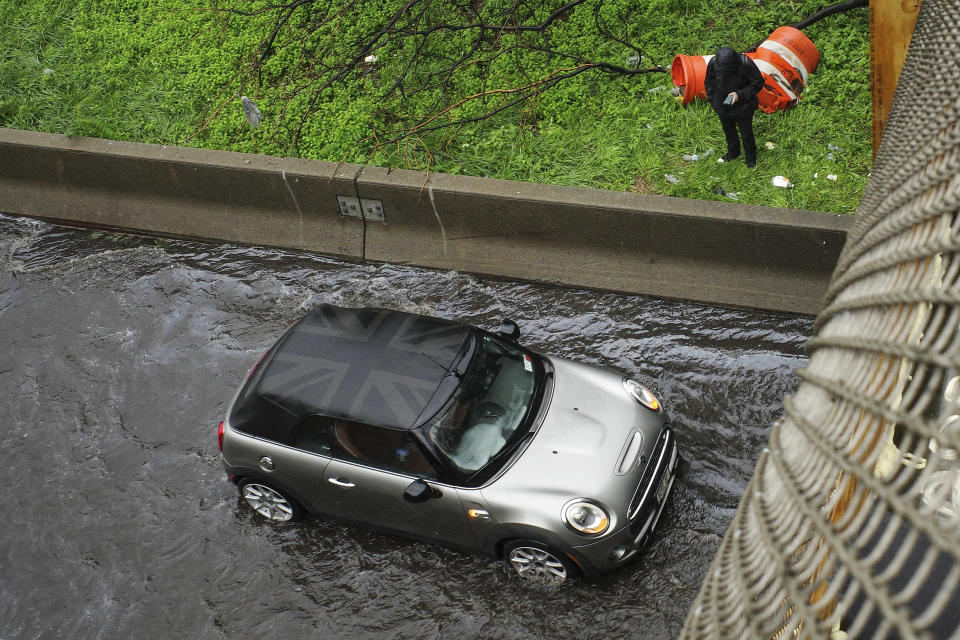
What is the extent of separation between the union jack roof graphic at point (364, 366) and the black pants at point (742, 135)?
357 centimetres

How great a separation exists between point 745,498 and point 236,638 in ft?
14.3

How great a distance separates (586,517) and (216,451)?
3561mm

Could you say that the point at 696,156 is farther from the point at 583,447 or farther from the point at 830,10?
the point at 583,447

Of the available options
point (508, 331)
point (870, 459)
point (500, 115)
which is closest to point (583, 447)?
point (508, 331)

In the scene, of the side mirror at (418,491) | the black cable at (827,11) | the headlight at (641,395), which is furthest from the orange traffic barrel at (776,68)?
the side mirror at (418,491)

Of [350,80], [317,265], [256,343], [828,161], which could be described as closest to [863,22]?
[828,161]

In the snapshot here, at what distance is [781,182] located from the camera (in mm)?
7867

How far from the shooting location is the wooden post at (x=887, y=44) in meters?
6.22

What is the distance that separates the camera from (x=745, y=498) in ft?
8.77

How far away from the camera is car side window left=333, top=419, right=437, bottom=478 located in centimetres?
553

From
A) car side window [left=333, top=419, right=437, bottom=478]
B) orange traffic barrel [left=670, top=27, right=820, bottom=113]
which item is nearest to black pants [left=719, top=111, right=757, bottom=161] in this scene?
orange traffic barrel [left=670, top=27, right=820, bottom=113]

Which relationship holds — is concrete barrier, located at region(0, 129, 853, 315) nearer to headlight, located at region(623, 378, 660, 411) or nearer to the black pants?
the black pants

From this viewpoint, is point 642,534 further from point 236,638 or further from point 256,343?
point 256,343

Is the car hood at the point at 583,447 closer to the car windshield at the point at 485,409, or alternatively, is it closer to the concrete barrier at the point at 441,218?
the car windshield at the point at 485,409
